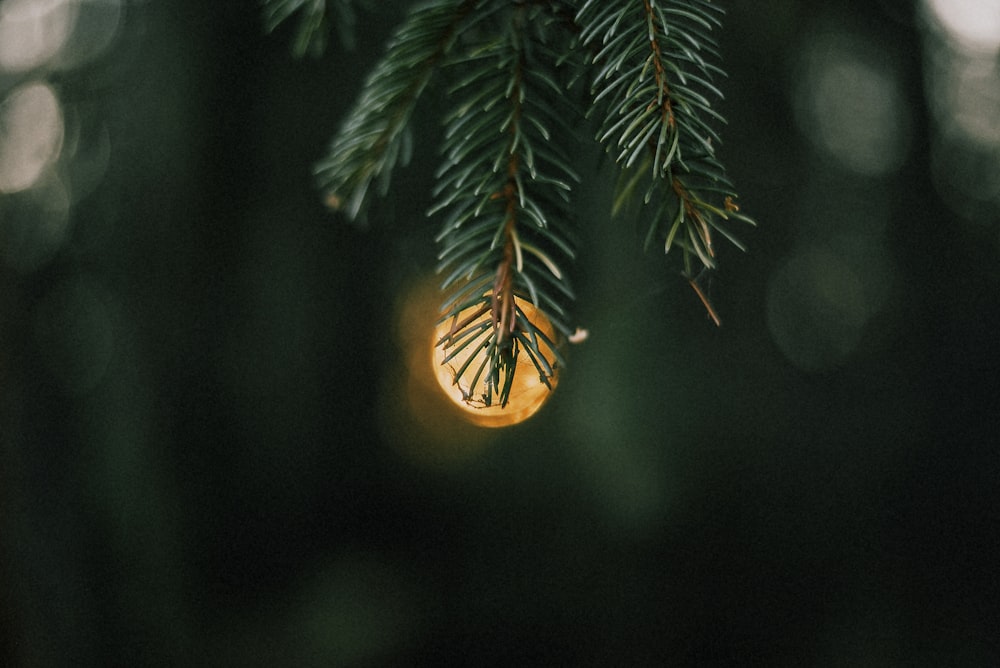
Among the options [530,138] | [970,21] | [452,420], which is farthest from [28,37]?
[970,21]

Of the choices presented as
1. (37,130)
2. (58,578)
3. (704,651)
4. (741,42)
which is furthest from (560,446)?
(37,130)

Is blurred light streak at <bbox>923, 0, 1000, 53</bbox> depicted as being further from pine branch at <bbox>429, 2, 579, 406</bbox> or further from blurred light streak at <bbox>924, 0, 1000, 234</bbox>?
pine branch at <bbox>429, 2, 579, 406</bbox>

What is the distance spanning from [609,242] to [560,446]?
1.22ft

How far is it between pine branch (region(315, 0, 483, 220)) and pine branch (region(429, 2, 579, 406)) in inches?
0.8

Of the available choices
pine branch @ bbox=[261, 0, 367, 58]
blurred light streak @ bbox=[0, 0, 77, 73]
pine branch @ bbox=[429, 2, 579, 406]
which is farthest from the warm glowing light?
blurred light streak @ bbox=[0, 0, 77, 73]

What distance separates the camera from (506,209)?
6.8 inches

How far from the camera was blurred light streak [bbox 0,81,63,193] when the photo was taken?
1.06m

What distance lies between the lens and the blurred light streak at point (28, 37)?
3.49ft

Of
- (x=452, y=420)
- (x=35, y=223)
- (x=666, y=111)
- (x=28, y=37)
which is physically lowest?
(x=452, y=420)

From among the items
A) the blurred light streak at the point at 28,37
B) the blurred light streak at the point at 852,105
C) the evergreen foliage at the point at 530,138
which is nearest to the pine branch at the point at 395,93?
the evergreen foliage at the point at 530,138

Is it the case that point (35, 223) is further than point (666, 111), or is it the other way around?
point (35, 223)

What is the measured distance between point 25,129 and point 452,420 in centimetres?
86

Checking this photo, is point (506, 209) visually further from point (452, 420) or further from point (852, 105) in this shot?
point (852, 105)

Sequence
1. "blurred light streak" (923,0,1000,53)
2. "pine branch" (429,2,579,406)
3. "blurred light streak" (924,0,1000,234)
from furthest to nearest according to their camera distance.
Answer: "blurred light streak" (924,0,1000,234)
"blurred light streak" (923,0,1000,53)
"pine branch" (429,2,579,406)
